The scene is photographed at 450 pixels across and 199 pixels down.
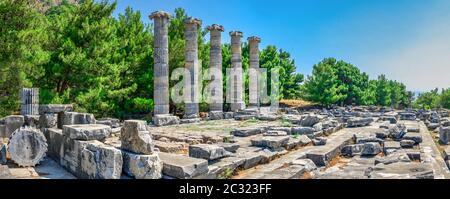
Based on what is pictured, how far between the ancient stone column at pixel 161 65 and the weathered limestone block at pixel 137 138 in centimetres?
1569

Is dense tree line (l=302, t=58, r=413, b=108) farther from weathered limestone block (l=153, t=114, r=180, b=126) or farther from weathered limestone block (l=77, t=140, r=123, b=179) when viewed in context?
weathered limestone block (l=77, t=140, r=123, b=179)

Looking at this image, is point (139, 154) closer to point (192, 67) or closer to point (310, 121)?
point (310, 121)

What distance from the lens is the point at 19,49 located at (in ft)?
49.6

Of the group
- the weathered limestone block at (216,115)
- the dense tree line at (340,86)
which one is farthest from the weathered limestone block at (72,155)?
the dense tree line at (340,86)

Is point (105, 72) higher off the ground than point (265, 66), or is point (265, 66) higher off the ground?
point (265, 66)

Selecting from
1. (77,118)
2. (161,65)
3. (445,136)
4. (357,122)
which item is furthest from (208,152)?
(161,65)

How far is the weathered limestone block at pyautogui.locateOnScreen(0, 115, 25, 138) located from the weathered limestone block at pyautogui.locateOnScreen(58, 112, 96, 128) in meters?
1.61

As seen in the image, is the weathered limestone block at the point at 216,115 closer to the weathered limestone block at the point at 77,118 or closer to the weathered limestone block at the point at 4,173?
the weathered limestone block at the point at 77,118

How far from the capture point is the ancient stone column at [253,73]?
1292 inches

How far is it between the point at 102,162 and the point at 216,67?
893 inches

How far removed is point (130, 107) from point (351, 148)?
1721cm

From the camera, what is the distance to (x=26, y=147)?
26.8ft
